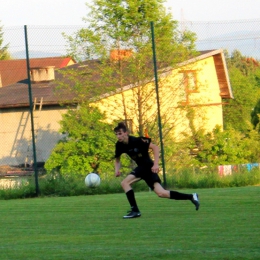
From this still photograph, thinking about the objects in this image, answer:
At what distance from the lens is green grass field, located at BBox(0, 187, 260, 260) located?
7.43 meters

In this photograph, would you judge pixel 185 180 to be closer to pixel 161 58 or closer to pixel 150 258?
pixel 161 58

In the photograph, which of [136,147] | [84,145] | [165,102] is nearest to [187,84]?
Answer: [165,102]

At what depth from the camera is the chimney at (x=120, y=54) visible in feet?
72.6

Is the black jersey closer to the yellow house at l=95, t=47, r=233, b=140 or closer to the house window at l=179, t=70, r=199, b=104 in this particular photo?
the yellow house at l=95, t=47, r=233, b=140

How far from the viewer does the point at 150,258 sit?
698 cm

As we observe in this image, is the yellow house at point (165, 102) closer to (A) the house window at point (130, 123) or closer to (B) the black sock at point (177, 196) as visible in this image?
(A) the house window at point (130, 123)

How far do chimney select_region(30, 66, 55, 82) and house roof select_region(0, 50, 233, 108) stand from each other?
1.15 feet

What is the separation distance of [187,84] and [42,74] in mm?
12017

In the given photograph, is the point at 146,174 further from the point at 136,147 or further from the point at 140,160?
the point at 136,147

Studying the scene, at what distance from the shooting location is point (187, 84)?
2267 centimetres

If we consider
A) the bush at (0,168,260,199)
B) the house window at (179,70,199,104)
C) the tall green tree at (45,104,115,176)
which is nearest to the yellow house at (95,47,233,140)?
the house window at (179,70,199,104)

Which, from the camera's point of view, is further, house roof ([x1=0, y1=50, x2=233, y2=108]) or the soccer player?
house roof ([x1=0, y1=50, x2=233, y2=108])

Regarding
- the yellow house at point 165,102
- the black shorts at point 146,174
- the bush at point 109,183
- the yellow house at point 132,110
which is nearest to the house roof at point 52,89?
the yellow house at point 132,110

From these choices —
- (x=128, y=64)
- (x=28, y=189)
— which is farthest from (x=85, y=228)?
(x=128, y=64)
